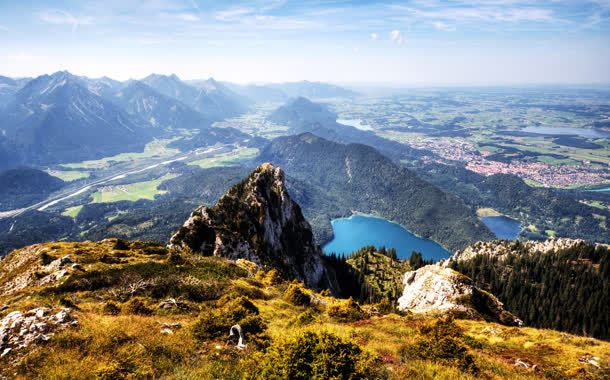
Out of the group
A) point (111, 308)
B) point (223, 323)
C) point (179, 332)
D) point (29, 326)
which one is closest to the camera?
point (29, 326)

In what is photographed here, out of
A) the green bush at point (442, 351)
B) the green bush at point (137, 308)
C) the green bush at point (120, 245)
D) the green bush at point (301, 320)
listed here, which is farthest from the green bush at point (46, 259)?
the green bush at point (442, 351)

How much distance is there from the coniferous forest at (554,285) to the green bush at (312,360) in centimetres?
13825

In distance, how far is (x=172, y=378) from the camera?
17.7 m

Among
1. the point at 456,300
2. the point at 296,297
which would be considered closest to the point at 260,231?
the point at 296,297

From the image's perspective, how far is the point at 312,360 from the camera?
17.0 meters

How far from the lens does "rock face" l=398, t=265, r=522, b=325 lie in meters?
59.5

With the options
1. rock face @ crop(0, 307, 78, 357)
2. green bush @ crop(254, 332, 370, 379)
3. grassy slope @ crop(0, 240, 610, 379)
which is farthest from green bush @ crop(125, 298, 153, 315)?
green bush @ crop(254, 332, 370, 379)

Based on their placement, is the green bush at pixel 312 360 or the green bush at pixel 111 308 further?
the green bush at pixel 111 308

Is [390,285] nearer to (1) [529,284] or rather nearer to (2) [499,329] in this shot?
(1) [529,284]

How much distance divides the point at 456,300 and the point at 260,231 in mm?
59160

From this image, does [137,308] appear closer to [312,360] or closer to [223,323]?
[223,323]

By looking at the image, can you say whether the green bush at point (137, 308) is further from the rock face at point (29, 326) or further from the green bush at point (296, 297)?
the green bush at point (296, 297)

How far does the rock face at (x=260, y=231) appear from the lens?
80.7m

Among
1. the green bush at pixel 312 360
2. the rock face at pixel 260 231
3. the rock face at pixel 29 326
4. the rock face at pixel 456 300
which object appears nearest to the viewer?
the green bush at pixel 312 360
